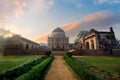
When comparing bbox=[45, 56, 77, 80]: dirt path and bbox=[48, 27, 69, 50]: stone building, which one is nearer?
bbox=[45, 56, 77, 80]: dirt path

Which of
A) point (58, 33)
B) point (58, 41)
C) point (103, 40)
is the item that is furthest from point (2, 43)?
point (58, 33)

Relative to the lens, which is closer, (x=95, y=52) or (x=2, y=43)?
(x=2, y=43)

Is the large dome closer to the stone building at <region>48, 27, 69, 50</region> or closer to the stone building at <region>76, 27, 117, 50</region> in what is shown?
the stone building at <region>48, 27, 69, 50</region>

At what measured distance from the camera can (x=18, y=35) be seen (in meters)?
45.7

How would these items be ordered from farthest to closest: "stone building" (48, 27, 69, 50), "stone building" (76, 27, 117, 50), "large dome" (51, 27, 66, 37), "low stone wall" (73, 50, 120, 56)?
"large dome" (51, 27, 66, 37), "stone building" (48, 27, 69, 50), "stone building" (76, 27, 117, 50), "low stone wall" (73, 50, 120, 56)

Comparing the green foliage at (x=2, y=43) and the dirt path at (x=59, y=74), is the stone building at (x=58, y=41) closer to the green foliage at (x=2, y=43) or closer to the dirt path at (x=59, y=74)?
the green foliage at (x=2, y=43)

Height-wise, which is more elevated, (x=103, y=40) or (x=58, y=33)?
(x=58, y=33)

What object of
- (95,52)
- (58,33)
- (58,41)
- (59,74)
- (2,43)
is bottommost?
(59,74)

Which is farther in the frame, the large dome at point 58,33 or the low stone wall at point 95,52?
the large dome at point 58,33

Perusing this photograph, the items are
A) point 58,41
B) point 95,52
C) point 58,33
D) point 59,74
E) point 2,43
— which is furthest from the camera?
point 58,33

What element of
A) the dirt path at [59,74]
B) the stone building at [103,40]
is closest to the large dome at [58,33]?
the stone building at [103,40]

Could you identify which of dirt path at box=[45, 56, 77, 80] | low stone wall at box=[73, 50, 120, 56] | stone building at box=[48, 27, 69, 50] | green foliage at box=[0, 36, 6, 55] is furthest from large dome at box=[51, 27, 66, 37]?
dirt path at box=[45, 56, 77, 80]

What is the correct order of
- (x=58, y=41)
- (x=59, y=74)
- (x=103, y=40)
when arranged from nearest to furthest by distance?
(x=59, y=74) < (x=103, y=40) < (x=58, y=41)

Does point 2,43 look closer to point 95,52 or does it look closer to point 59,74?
point 95,52
